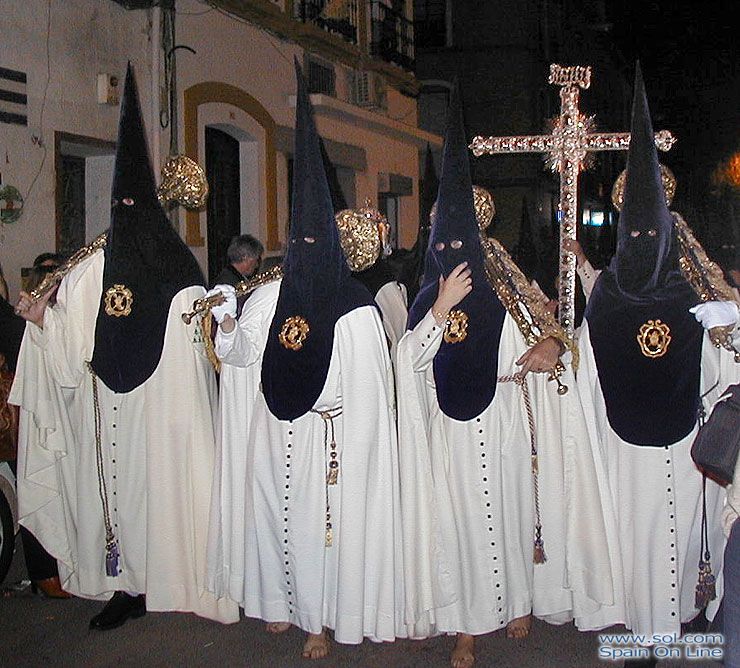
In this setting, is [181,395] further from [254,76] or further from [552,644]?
[254,76]

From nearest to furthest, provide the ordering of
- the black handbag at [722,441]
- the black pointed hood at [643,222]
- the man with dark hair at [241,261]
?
the black handbag at [722,441], the black pointed hood at [643,222], the man with dark hair at [241,261]

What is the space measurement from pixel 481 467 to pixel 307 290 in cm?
118

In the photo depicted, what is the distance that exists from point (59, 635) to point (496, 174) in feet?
66.3

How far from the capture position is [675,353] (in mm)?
4418

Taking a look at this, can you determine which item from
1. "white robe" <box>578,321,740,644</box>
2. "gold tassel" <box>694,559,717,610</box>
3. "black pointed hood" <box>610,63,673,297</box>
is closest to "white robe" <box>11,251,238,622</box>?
"white robe" <box>578,321,740,644</box>

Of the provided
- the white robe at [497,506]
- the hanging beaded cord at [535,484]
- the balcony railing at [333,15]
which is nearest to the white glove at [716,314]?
the white robe at [497,506]

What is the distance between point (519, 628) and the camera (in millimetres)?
4887

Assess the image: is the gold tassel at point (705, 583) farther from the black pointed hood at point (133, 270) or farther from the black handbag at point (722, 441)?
the black pointed hood at point (133, 270)

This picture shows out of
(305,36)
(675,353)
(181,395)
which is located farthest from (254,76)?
(675,353)

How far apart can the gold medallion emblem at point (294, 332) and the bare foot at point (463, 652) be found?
1616mm

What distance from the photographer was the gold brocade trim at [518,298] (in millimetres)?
4547

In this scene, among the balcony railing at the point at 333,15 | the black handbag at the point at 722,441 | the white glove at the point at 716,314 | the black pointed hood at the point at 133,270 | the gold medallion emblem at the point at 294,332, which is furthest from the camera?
the balcony railing at the point at 333,15

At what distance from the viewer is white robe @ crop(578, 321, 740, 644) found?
4492 millimetres

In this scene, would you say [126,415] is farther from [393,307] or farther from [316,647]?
[393,307]
